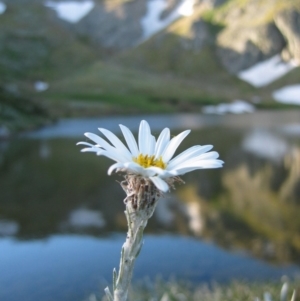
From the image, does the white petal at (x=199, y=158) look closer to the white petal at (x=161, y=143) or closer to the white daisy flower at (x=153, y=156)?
the white daisy flower at (x=153, y=156)

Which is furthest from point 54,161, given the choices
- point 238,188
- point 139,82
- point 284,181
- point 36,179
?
point 139,82

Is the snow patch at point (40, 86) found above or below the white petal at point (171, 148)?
above

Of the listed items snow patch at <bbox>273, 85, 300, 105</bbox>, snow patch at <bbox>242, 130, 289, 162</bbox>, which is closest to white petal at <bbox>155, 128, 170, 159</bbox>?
snow patch at <bbox>242, 130, 289, 162</bbox>

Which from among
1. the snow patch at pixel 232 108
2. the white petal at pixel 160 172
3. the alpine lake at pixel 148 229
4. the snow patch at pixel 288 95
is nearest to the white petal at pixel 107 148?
the white petal at pixel 160 172

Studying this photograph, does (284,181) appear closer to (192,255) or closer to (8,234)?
(192,255)

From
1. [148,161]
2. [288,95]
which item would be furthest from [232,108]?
[148,161]

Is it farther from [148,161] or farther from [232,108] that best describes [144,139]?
[232,108]
